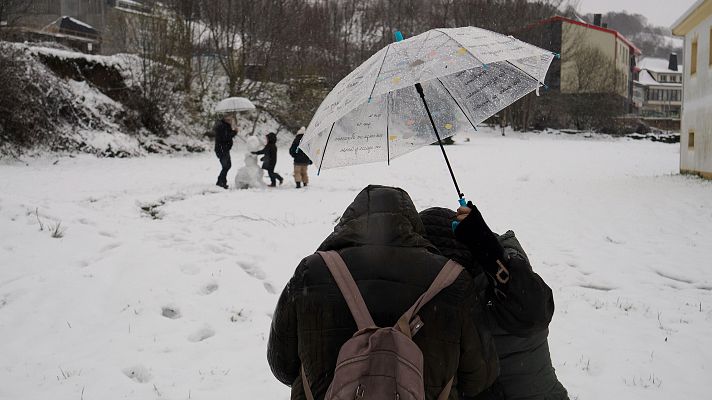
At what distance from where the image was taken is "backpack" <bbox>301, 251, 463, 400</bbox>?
1680mm

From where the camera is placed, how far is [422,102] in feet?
12.7

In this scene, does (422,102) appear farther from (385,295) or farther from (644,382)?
(644,382)

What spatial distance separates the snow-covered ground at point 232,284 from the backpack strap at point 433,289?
2926mm

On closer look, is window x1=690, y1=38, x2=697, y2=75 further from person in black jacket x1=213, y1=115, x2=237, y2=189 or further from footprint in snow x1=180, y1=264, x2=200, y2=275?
footprint in snow x1=180, y1=264, x2=200, y2=275

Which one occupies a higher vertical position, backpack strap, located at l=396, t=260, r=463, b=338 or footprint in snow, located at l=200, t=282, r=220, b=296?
backpack strap, located at l=396, t=260, r=463, b=338

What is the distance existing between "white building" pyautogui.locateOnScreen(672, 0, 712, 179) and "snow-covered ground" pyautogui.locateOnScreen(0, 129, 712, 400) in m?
4.44

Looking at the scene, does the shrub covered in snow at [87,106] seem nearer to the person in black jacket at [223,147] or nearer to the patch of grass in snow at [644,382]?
the person in black jacket at [223,147]

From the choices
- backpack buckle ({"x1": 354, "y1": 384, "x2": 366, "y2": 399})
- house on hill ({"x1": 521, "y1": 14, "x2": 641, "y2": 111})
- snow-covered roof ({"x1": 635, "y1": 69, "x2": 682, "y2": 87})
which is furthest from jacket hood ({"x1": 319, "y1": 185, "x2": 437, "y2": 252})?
snow-covered roof ({"x1": 635, "y1": 69, "x2": 682, "y2": 87})

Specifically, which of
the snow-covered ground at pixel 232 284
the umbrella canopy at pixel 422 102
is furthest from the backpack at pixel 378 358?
the snow-covered ground at pixel 232 284

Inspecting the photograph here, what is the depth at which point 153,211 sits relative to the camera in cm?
1091

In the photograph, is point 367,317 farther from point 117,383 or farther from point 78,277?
point 78,277

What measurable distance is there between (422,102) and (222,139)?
11.6 metres

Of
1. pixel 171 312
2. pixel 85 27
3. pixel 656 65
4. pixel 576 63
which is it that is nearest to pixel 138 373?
pixel 171 312

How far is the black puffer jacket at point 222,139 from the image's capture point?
14.6 m
